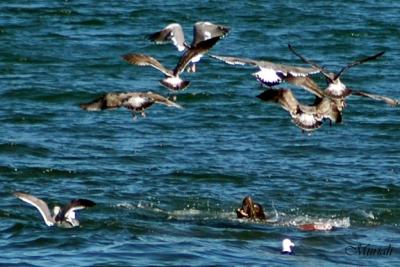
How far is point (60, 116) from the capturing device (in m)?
24.7

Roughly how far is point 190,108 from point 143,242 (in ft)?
32.5

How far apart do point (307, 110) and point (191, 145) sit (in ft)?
23.9

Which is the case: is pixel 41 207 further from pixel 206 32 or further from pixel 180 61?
pixel 206 32

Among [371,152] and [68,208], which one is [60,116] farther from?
[68,208]

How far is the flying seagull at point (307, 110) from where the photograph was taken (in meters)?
15.3

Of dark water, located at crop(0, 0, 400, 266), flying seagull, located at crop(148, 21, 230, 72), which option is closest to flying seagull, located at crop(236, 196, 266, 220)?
dark water, located at crop(0, 0, 400, 266)

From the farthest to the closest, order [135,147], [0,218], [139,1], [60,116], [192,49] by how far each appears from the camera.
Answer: [139,1]
[60,116]
[135,147]
[0,218]
[192,49]

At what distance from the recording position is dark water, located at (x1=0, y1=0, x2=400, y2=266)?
1625 cm

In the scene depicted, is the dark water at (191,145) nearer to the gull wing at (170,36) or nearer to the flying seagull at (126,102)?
the flying seagull at (126,102)

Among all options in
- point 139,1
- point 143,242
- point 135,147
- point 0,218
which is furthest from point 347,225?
point 139,1

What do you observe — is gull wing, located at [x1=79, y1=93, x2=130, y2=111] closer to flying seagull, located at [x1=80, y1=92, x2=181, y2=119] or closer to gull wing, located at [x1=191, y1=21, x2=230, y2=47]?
flying seagull, located at [x1=80, y1=92, x2=181, y2=119]

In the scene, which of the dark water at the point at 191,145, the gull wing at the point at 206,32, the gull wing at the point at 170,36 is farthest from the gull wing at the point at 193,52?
the dark water at the point at 191,145

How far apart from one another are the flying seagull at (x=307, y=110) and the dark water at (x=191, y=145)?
4.33ft

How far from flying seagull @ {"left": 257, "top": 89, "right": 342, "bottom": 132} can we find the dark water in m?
1.32
